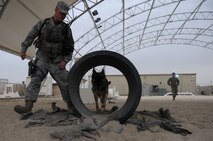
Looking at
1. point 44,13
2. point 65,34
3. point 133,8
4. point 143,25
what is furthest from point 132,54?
point 65,34

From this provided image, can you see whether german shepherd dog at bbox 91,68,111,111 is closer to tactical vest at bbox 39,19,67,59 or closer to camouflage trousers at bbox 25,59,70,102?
camouflage trousers at bbox 25,59,70,102

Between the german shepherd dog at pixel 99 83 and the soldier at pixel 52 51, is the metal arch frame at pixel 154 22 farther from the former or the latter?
the soldier at pixel 52 51

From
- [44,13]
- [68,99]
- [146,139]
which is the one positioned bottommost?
[146,139]

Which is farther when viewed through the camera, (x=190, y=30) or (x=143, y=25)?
(x=190, y=30)

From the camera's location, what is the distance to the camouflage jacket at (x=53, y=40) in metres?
5.62

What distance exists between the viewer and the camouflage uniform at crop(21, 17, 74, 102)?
18.5 feet

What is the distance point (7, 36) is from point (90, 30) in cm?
1123

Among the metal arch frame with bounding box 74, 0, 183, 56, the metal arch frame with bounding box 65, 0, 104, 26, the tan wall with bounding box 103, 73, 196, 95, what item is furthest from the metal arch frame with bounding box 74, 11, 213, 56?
the tan wall with bounding box 103, 73, 196, 95

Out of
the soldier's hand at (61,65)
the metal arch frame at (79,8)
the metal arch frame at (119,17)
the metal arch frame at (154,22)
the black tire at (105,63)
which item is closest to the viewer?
the black tire at (105,63)

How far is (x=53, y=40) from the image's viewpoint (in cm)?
566

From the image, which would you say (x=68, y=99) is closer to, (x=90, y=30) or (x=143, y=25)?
(x=90, y=30)

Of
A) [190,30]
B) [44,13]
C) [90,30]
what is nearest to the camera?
[44,13]

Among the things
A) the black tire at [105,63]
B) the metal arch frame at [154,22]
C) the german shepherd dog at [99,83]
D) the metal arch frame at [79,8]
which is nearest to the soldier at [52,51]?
the black tire at [105,63]

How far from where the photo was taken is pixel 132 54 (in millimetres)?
44938
